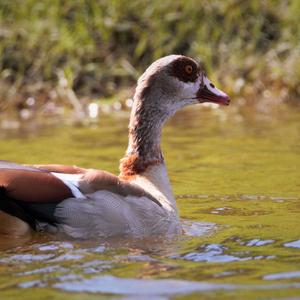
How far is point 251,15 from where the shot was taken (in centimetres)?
1516

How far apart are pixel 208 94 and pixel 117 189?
1576mm

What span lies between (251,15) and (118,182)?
8841 mm

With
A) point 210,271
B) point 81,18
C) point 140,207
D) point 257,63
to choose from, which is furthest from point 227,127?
point 210,271

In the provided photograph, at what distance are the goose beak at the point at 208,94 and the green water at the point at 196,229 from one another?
843 mm

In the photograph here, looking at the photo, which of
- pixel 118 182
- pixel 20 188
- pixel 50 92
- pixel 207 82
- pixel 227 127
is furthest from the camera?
pixel 50 92

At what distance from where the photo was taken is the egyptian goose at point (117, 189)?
6.36 meters

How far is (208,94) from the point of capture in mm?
7969

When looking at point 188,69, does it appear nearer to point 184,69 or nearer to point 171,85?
point 184,69

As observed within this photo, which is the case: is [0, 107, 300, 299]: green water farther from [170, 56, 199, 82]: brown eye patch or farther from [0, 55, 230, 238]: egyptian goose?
[170, 56, 199, 82]: brown eye patch

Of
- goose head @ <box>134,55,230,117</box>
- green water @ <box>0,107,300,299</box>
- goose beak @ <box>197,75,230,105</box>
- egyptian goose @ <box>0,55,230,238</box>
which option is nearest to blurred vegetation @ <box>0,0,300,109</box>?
green water @ <box>0,107,300,299</box>

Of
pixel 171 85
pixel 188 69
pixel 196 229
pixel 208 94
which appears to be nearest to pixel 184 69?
pixel 188 69

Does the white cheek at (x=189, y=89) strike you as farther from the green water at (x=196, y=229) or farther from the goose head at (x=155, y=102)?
the green water at (x=196, y=229)

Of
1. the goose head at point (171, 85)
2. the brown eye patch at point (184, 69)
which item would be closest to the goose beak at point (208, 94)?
the goose head at point (171, 85)

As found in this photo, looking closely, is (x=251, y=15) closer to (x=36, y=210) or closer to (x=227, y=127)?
(x=227, y=127)
